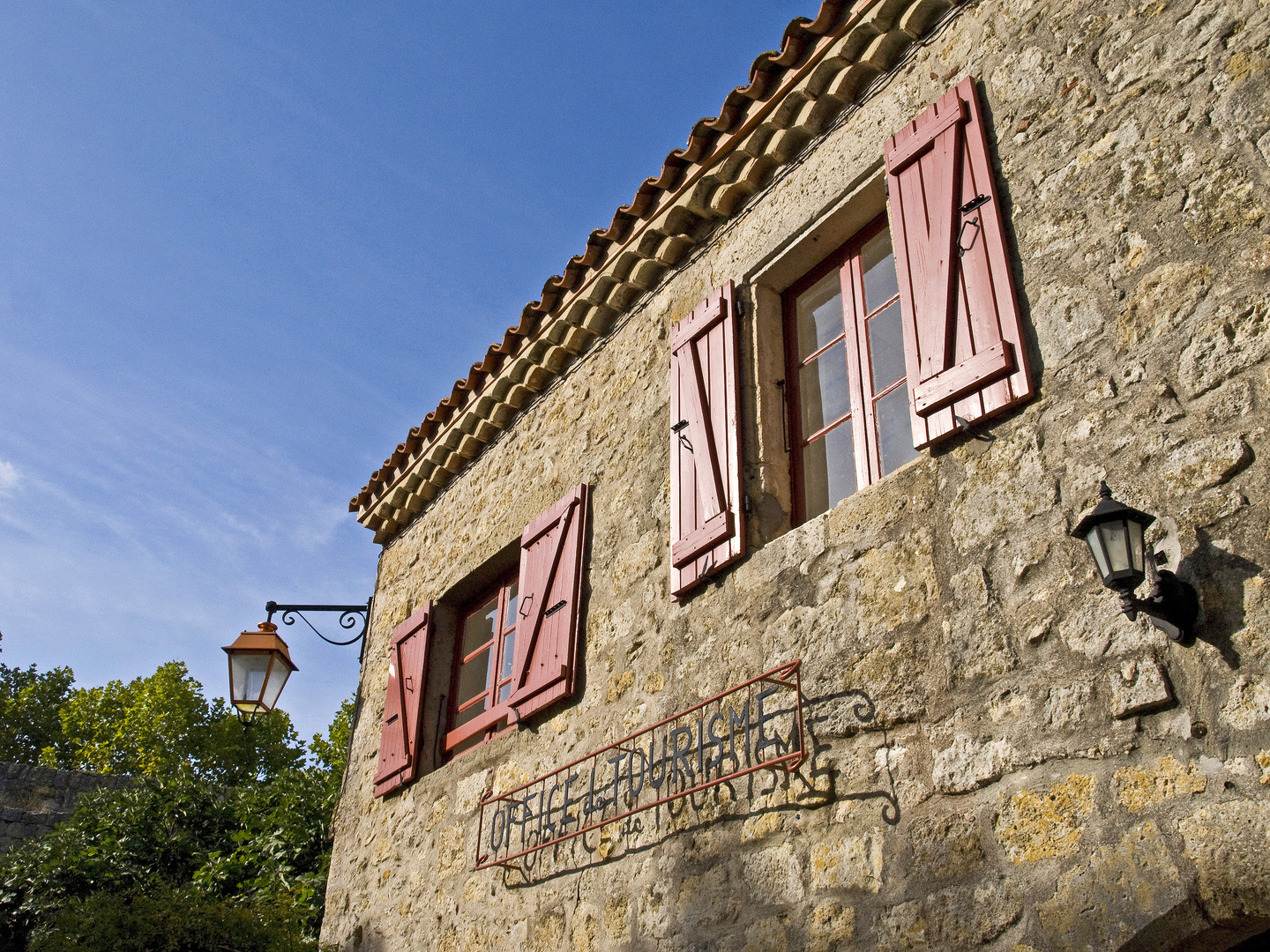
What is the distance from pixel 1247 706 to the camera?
→ 87.9 inches

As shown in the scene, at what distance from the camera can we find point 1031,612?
2.73m

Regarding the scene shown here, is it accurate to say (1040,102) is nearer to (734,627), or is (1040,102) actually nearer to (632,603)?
(734,627)

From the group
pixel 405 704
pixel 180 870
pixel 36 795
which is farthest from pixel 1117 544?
pixel 36 795

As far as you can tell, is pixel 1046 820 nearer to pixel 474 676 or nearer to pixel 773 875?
pixel 773 875

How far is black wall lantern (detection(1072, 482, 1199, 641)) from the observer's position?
7.73ft

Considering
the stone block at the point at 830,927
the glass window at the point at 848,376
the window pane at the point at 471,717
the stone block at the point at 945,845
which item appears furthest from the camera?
the window pane at the point at 471,717

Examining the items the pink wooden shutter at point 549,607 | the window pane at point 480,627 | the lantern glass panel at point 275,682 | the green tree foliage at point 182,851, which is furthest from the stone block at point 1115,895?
the lantern glass panel at point 275,682

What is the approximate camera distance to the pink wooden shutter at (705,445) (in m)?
3.83

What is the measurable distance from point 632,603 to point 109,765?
20349mm

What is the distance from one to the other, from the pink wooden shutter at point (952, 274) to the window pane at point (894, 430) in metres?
0.24

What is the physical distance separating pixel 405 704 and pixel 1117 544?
4.02 metres

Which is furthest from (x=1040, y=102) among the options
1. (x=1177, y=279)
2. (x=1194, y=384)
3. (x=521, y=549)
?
(x=521, y=549)

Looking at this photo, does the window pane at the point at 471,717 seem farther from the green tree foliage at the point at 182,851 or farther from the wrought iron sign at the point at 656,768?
the green tree foliage at the point at 182,851

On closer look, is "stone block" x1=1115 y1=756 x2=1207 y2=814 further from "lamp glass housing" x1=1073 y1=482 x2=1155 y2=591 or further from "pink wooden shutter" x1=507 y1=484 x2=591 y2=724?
"pink wooden shutter" x1=507 y1=484 x2=591 y2=724
